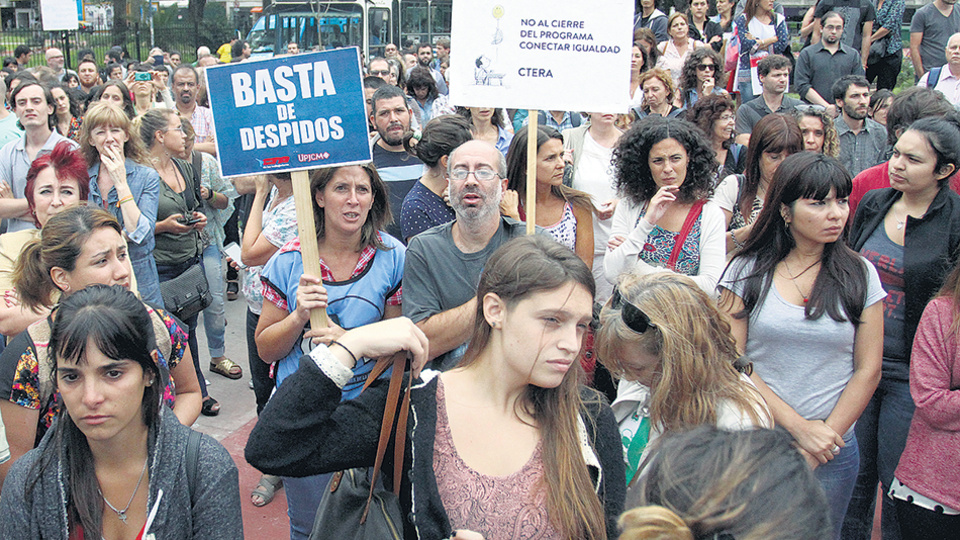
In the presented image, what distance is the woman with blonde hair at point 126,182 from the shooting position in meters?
4.73

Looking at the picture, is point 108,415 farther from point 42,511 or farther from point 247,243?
point 247,243

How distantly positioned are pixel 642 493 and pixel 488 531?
0.60 meters

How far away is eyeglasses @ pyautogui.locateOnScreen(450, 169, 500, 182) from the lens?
3.39 metres

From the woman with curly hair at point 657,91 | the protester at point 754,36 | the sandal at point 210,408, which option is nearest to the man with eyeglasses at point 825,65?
the protester at point 754,36

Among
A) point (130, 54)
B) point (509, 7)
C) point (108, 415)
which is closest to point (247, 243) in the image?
point (509, 7)

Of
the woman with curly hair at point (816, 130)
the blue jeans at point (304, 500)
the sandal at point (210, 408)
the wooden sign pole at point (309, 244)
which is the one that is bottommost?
the sandal at point (210, 408)

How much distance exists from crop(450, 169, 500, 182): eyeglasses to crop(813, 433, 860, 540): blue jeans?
5.66ft

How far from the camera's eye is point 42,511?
210 centimetres

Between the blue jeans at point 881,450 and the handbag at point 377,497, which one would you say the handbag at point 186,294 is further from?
the blue jeans at point 881,450

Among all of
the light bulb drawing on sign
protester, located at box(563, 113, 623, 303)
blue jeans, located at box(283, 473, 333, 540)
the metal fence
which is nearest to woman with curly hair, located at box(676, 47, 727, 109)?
protester, located at box(563, 113, 623, 303)

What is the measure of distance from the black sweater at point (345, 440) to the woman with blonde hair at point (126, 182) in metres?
3.14

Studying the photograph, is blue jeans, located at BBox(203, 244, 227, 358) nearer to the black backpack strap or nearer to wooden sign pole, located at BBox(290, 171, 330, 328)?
wooden sign pole, located at BBox(290, 171, 330, 328)

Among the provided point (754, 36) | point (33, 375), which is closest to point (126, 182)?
point (33, 375)

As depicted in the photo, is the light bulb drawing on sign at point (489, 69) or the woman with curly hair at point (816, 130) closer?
the light bulb drawing on sign at point (489, 69)
